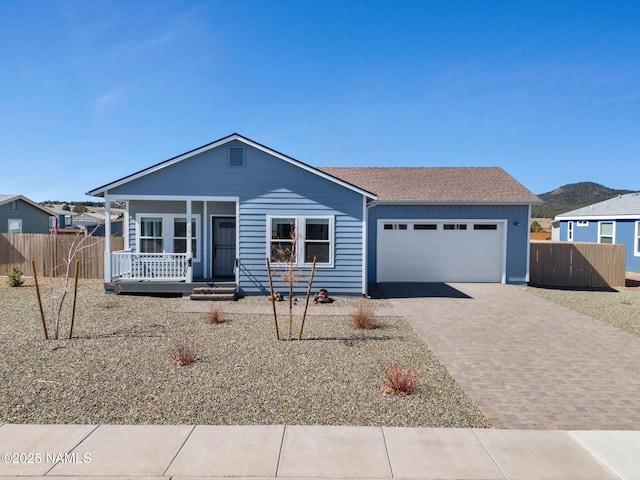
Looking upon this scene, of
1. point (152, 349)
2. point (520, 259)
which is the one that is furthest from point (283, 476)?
point (520, 259)

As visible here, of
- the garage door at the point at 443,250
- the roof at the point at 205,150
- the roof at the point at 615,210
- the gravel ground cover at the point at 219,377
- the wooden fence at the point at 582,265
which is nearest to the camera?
the gravel ground cover at the point at 219,377

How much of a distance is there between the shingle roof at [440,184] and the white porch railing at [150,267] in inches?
295

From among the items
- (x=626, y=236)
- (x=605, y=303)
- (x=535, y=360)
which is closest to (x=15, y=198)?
(x=535, y=360)

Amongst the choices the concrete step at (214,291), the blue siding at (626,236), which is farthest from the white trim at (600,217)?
the concrete step at (214,291)

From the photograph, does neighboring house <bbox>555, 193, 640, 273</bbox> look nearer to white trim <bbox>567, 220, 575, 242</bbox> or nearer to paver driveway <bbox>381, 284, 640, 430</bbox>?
white trim <bbox>567, 220, 575, 242</bbox>

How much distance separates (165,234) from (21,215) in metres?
20.4

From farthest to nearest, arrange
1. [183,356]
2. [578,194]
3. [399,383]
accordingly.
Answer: [578,194] < [183,356] < [399,383]

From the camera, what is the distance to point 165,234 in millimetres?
13453

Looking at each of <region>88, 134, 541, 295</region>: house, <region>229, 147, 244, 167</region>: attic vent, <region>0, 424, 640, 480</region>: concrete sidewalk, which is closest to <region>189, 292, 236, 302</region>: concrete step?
<region>88, 134, 541, 295</region>: house

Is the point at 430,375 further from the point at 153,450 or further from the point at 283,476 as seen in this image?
the point at 153,450

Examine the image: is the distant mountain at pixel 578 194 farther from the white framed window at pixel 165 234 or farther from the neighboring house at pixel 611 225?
the white framed window at pixel 165 234

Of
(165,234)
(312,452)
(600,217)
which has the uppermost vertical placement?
(600,217)

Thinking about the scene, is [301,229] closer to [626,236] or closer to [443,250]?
[443,250]

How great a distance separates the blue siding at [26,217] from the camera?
25.7m
